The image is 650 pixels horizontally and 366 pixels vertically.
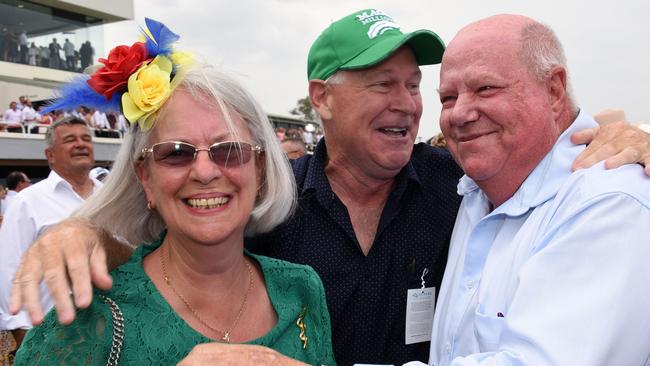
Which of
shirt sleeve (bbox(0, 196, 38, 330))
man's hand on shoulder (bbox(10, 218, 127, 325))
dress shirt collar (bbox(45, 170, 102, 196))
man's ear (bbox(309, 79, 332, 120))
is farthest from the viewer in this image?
dress shirt collar (bbox(45, 170, 102, 196))

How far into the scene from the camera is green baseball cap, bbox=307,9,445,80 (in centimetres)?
311

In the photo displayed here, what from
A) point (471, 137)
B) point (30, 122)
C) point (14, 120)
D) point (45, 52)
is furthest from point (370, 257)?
point (45, 52)

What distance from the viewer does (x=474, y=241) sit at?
94.3 inches

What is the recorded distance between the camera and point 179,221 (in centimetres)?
221

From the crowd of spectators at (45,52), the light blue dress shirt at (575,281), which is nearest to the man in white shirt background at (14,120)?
the crowd of spectators at (45,52)

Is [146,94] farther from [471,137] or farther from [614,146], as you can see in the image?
[614,146]

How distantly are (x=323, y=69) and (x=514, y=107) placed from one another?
1.42 m

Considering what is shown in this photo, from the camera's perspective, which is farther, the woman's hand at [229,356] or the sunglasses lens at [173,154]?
the sunglasses lens at [173,154]

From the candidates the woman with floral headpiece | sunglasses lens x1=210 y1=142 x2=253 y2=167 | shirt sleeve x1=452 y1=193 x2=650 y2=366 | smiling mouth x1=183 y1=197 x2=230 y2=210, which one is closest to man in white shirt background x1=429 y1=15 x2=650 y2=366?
shirt sleeve x1=452 y1=193 x2=650 y2=366

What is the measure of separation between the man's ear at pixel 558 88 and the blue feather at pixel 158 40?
1.45 metres

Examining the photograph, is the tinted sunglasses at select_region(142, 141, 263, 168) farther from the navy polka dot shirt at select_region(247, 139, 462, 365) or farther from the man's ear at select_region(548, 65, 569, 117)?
the man's ear at select_region(548, 65, 569, 117)

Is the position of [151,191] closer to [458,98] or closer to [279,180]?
[279,180]

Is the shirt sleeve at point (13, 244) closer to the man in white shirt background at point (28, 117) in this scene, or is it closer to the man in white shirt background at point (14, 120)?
the man in white shirt background at point (14, 120)

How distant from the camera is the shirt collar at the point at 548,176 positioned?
84.9 inches
